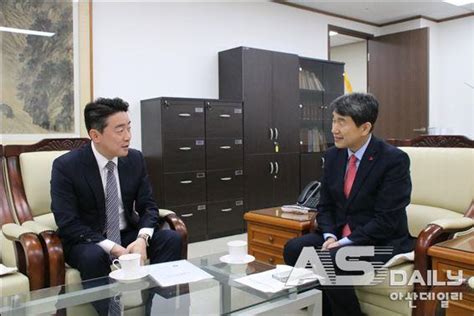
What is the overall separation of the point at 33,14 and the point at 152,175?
5.92ft

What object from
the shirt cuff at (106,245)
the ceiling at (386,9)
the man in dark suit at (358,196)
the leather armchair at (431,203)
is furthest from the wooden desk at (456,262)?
the ceiling at (386,9)

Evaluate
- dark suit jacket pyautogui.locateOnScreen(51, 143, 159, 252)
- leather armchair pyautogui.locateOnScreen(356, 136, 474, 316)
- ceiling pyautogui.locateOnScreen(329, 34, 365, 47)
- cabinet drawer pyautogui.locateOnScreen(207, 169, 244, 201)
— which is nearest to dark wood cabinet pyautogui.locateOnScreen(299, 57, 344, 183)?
cabinet drawer pyautogui.locateOnScreen(207, 169, 244, 201)

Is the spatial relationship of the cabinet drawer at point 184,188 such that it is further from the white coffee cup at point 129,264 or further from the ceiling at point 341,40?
the ceiling at point 341,40

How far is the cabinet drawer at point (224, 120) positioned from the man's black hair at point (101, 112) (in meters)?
2.09

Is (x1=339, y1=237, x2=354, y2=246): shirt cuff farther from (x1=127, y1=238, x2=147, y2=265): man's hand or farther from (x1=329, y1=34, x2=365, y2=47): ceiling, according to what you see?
(x1=329, y1=34, x2=365, y2=47): ceiling

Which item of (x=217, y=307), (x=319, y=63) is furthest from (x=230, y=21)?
(x=217, y=307)

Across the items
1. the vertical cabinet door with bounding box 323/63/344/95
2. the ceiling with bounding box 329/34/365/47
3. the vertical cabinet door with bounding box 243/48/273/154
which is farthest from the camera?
the ceiling with bounding box 329/34/365/47

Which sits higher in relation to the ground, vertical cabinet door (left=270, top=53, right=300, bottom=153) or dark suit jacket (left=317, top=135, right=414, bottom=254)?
vertical cabinet door (left=270, top=53, right=300, bottom=153)

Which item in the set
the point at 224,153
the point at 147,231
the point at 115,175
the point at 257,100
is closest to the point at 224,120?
the point at 224,153

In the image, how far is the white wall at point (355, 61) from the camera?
783cm

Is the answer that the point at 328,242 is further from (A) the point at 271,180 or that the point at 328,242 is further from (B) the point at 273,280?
(A) the point at 271,180

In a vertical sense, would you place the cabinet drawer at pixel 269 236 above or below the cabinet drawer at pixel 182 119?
below

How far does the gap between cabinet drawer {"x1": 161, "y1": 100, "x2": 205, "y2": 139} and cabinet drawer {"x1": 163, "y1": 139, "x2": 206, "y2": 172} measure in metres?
0.07

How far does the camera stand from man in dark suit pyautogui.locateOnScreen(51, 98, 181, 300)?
2133 millimetres
